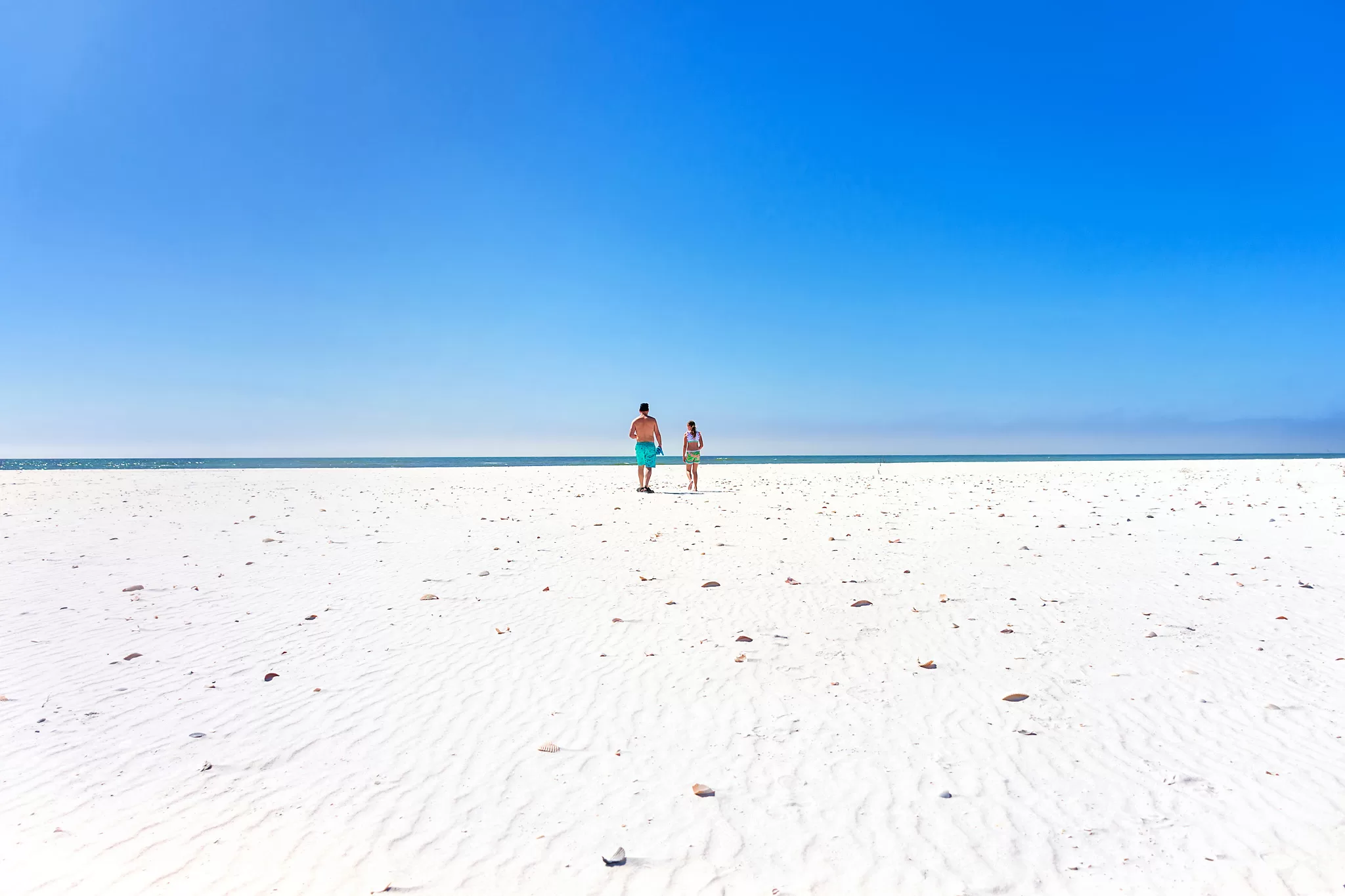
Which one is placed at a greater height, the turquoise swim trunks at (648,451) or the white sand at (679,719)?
the turquoise swim trunks at (648,451)

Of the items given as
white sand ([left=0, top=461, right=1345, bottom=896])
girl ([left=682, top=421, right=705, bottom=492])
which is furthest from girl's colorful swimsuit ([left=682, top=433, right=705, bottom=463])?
white sand ([left=0, top=461, right=1345, bottom=896])

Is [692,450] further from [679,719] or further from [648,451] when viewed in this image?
[679,719]

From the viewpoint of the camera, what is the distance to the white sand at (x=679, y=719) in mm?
4008

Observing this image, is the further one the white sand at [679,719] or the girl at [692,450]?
the girl at [692,450]

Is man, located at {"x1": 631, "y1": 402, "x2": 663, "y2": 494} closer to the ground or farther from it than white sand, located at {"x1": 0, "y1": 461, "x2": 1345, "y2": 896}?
farther from it

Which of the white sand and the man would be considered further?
the man

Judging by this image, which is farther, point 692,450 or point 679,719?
point 692,450

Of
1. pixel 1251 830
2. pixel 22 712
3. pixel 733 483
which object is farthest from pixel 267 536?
pixel 733 483

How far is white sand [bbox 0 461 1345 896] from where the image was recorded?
4008 mm

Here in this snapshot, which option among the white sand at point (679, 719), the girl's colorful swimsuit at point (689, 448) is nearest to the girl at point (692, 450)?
the girl's colorful swimsuit at point (689, 448)

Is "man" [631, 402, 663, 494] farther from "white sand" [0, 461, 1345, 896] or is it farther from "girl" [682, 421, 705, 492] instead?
"white sand" [0, 461, 1345, 896]

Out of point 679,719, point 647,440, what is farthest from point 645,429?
point 679,719

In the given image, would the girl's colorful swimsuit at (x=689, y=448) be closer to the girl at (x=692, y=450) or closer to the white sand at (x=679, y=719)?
the girl at (x=692, y=450)

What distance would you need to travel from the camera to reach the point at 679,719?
5.85 m
